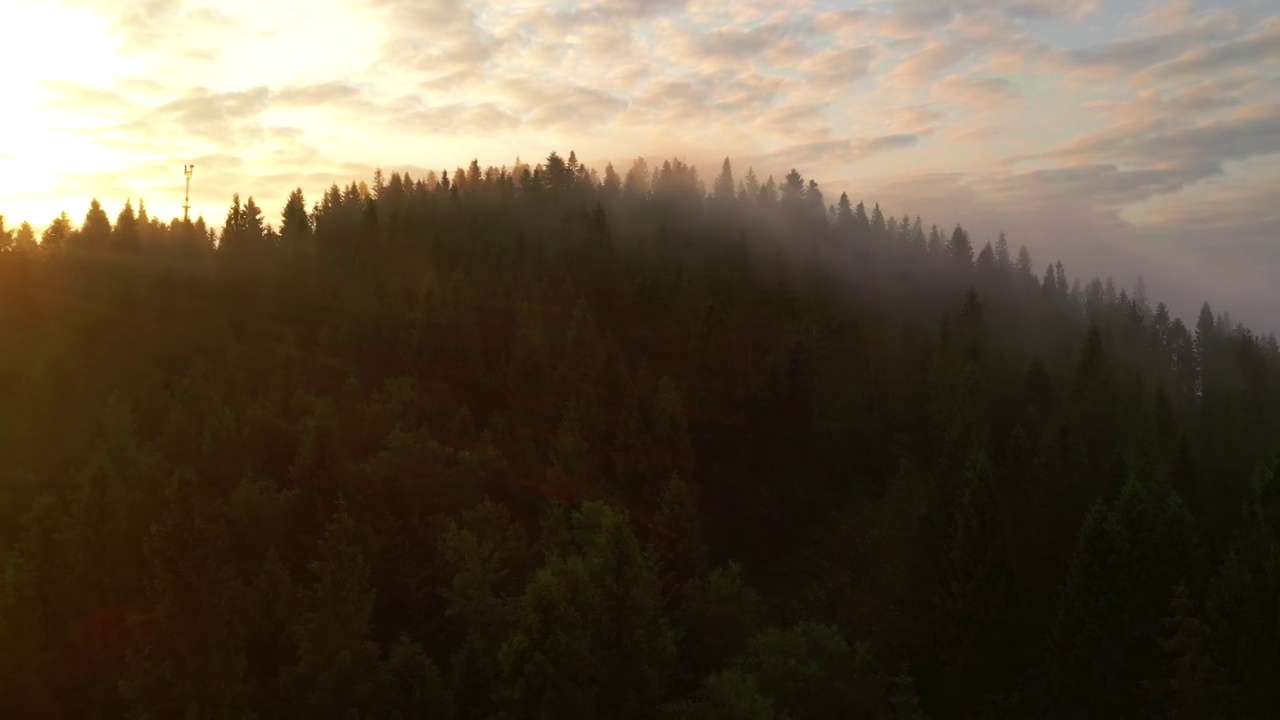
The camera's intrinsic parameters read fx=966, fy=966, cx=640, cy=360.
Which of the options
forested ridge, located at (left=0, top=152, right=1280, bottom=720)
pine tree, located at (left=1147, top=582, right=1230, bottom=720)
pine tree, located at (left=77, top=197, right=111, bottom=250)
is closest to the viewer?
pine tree, located at (left=1147, top=582, right=1230, bottom=720)

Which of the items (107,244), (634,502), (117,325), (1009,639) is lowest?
(1009,639)

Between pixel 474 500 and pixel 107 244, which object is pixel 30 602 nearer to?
pixel 474 500

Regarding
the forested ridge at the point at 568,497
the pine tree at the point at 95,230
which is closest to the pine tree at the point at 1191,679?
the forested ridge at the point at 568,497

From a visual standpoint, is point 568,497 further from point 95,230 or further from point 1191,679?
point 95,230

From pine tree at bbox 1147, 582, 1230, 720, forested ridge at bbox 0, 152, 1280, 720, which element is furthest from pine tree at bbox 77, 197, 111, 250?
pine tree at bbox 1147, 582, 1230, 720

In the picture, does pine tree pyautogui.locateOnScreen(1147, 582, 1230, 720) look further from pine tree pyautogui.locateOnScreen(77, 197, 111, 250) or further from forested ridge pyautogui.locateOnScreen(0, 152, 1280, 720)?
pine tree pyautogui.locateOnScreen(77, 197, 111, 250)

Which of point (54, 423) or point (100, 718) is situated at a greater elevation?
point (54, 423)

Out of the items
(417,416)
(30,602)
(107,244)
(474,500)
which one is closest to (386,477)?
(474,500)

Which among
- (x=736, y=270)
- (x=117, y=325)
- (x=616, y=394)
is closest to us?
(x=616, y=394)
